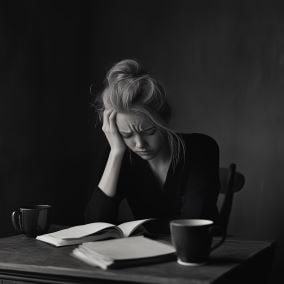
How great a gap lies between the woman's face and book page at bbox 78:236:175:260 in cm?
54

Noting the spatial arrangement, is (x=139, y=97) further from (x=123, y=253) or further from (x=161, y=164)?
(x=123, y=253)

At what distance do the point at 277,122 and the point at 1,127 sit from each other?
1371 mm

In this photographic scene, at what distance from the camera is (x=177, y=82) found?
8.57 feet

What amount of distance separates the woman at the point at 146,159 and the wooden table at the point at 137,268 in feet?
1.24

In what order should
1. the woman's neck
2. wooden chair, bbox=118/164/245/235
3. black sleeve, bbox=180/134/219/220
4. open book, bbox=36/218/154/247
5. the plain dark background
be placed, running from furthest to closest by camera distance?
the plain dark background < the woman's neck < black sleeve, bbox=180/134/219/220 < open book, bbox=36/218/154/247 < wooden chair, bbox=118/164/245/235

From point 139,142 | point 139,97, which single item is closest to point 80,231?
point 139,142

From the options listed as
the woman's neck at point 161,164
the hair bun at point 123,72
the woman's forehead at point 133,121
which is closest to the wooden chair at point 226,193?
the woman's neck at point 161,164

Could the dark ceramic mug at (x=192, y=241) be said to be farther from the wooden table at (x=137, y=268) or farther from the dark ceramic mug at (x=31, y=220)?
the dark ceramic mug at (x=31, y=220)

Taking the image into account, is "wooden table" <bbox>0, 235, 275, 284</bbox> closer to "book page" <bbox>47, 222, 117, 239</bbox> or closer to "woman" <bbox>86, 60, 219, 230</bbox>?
"book page" <bbox>47, 222, 117, 239</bbox>

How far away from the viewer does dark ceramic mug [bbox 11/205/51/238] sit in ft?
4.42

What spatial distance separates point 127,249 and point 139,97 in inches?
28.0

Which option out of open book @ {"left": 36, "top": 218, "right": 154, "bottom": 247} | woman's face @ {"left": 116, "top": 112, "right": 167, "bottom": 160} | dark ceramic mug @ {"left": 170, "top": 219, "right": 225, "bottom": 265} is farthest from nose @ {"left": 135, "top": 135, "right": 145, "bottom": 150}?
dark ceramic mug @ {"left": 170, "top": 219, "right": 225, "bottom": 265}

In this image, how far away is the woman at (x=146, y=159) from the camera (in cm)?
158

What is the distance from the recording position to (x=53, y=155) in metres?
2.27
